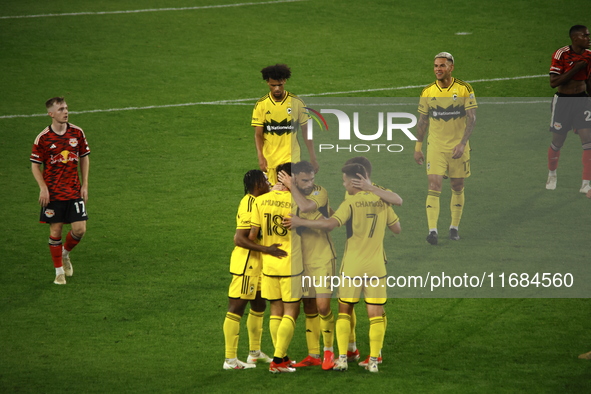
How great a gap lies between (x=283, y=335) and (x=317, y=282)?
0.60 m

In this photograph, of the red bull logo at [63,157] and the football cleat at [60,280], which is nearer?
the red bull logo at [63,157]

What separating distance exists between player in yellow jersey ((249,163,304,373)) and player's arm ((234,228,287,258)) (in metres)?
0.05

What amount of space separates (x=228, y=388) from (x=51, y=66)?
14009 millimetres

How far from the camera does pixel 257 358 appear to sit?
24.9 ft

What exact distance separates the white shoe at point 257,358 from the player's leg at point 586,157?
5.63 m

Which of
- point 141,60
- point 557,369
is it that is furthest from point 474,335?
point 141,60

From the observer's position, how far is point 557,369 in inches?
286

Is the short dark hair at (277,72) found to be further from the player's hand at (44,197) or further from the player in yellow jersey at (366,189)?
the player's hand at (44,197)

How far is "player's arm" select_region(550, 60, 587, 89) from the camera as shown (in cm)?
1118

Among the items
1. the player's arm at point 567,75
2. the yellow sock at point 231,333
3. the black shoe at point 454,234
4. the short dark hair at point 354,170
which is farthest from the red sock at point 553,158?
the yellow sock at point 231,333

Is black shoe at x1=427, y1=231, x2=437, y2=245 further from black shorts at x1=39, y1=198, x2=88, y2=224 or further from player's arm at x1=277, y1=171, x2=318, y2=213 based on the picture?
black shorts at x1=39, y1=198, x2=88, y2=224

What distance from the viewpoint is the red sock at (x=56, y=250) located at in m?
9.43

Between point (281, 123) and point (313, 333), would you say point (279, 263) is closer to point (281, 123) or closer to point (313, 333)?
point (313, 333)

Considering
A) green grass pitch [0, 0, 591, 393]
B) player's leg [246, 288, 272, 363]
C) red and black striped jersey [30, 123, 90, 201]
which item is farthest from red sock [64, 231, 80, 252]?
player's leg [246, 288, 272, 363]
